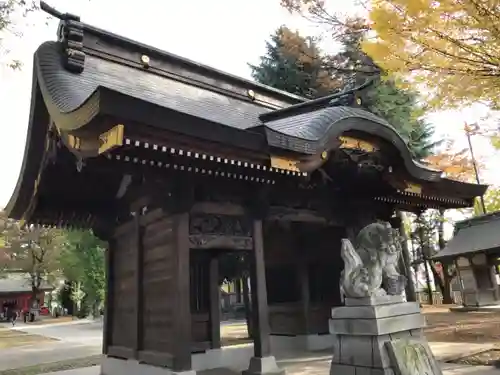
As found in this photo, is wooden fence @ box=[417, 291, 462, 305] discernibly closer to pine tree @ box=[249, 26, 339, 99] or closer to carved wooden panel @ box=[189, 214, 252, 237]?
pine tree @ box=[249, 26, 339, 99]

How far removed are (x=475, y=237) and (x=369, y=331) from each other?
16355 millimetres

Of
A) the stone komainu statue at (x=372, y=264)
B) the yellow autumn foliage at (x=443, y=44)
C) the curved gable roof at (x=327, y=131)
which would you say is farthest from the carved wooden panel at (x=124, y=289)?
the yellow autumn foliage at (x=443, y=44)

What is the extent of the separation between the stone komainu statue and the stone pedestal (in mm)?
154

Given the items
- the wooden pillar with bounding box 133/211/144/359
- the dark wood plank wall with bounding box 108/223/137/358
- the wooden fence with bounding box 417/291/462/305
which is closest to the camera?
the wooden pillar with bounding box 133/211/144/359

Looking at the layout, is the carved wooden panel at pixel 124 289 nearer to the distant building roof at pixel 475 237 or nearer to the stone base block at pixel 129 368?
the stone base block at pixel 129 368

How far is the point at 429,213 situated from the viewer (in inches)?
1035

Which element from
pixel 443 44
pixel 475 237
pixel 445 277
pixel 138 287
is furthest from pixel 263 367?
pixel 445 277

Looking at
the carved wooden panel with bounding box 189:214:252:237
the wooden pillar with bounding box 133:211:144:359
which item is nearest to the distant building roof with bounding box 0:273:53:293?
the wooden pillar with bounding box 133:211:144:359

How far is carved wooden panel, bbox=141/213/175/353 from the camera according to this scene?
5.90m

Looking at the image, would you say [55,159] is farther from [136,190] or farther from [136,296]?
[136,296]

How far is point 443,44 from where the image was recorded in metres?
6.62

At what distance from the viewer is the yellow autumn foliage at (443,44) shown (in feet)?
20.1

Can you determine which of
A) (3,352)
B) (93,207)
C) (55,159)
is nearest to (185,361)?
(55,159)

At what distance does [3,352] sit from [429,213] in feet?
76.8
